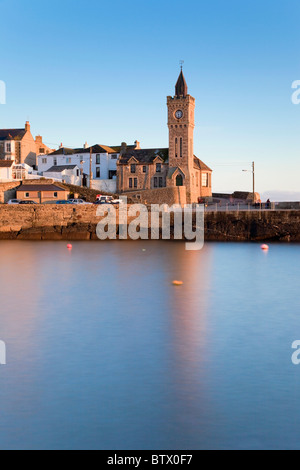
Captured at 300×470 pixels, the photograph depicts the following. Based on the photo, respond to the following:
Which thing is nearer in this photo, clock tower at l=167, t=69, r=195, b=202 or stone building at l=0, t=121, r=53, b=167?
clock tower at l=167, t=69, r=195, b=202

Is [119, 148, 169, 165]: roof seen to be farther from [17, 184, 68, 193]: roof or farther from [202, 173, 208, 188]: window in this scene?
[17, 184, 68, 193]: roof

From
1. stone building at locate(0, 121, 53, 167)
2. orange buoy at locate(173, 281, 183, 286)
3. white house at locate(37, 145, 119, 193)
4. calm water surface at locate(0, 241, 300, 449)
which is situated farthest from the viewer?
stone building at locate(0, 121, 53, 167)

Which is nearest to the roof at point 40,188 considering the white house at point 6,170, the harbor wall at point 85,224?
the white house at point 6,170

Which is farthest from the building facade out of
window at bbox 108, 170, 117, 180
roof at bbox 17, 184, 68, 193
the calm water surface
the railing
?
the calm water surface

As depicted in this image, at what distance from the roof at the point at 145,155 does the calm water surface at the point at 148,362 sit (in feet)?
137

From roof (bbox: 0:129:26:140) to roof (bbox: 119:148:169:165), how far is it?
19057 mm

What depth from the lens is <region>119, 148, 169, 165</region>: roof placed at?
7538 cm

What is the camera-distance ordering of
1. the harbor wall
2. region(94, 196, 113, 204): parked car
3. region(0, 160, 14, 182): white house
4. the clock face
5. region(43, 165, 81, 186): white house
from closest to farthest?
1. the harbor wall
2. region(94, 196, 113, 204): parked car
3. region(0, 160, 14, 182): white house
4. the clock face
5. region(43, 165, 81, 186): white house

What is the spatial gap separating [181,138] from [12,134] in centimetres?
2974

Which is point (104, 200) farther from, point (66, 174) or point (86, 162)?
point (86, 162)

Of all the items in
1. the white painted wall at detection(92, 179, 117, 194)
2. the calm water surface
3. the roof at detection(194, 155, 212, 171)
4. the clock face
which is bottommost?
the calm water surface

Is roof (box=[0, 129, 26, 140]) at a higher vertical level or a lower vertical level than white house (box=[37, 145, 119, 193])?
higher
